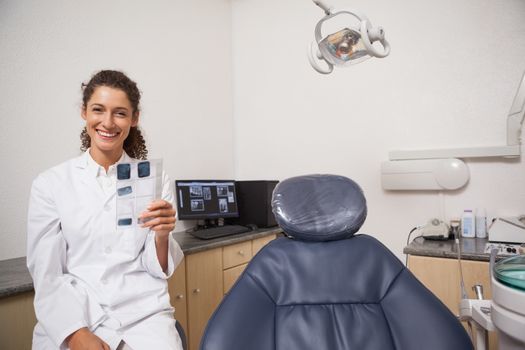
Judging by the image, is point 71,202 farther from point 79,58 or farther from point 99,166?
point 79,58

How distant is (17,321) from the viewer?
4.62ft

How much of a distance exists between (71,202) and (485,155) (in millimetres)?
2199

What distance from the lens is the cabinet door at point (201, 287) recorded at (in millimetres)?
2146

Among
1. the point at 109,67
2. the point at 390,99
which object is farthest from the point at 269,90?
the point at 109,67

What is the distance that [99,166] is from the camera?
1327 millimetres

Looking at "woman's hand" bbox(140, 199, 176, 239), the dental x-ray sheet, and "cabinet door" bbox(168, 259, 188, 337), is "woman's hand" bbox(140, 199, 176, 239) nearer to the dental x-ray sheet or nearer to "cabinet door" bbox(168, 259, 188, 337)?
the dental x-ray sheet

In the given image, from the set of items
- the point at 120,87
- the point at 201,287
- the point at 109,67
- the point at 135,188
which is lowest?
the point at 201,287

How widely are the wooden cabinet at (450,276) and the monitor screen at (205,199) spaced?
54.3 inches

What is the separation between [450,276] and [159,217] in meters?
1.39

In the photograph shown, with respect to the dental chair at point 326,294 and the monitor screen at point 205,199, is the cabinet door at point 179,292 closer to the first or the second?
the monitor screen at point 205,199

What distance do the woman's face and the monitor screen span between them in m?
1.30

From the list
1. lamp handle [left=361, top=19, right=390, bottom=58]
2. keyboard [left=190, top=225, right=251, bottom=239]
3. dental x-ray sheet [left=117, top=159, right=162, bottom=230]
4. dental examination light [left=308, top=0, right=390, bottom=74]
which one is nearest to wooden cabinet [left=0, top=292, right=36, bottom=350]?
dental x-ray sheet [left=117, top=159, right=162, bottom=230]

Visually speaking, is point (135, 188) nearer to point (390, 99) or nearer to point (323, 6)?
point (323, 6)

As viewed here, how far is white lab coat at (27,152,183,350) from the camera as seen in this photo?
118cm
